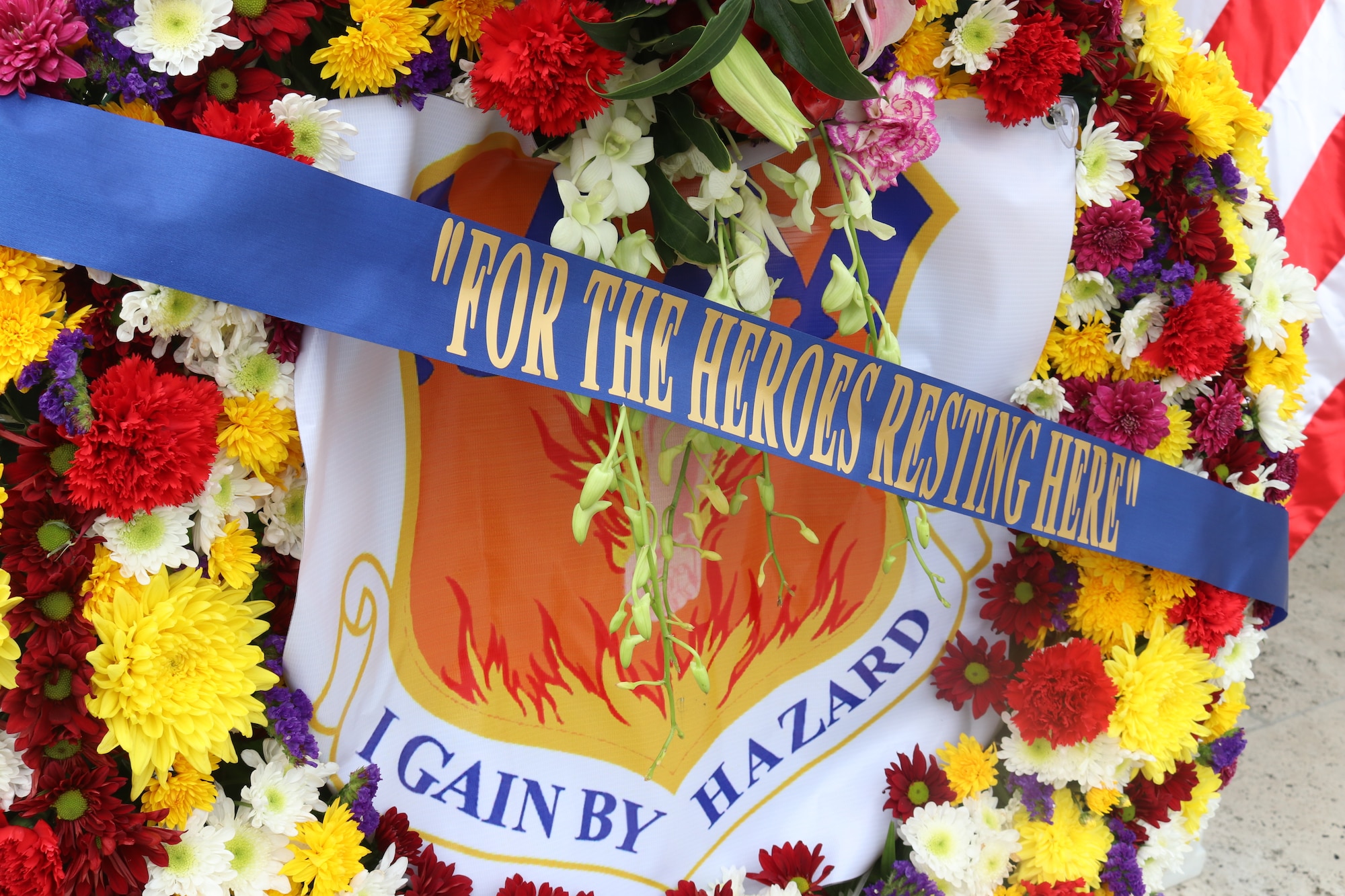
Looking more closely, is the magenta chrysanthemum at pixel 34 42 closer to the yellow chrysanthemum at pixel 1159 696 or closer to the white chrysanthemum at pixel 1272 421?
the yellow chrysanthemum at pixel 1159 696

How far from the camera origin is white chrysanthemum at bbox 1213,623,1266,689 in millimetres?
1469

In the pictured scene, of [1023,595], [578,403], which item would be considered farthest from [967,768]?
[578,403]

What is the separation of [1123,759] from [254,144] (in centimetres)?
131

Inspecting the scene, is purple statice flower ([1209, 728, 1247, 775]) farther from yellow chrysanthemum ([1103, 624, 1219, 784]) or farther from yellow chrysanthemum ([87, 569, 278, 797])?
yellow chrysanthemum ([87, 569, 278, 797])

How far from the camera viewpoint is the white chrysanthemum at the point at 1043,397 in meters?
1.37

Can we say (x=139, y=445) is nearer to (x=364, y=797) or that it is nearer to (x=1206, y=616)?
(x=364, y=797)

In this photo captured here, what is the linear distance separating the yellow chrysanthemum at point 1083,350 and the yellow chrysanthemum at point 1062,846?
598 millimetres

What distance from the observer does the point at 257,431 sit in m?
0.93

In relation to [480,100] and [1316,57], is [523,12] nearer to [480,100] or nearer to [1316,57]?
[480,100]

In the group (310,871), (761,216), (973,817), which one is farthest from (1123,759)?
(310,871)

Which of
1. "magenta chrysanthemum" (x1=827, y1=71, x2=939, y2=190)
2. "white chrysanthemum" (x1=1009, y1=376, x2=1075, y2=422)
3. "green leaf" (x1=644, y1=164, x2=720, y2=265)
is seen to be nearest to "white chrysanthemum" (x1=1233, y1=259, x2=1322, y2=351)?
"white chrysanthemum" (x1=1009, y1=376, x2=1075, y2=422)

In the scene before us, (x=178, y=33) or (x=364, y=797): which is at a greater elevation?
(x=178, y=33)

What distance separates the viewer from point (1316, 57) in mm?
1935

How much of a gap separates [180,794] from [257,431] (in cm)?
35
